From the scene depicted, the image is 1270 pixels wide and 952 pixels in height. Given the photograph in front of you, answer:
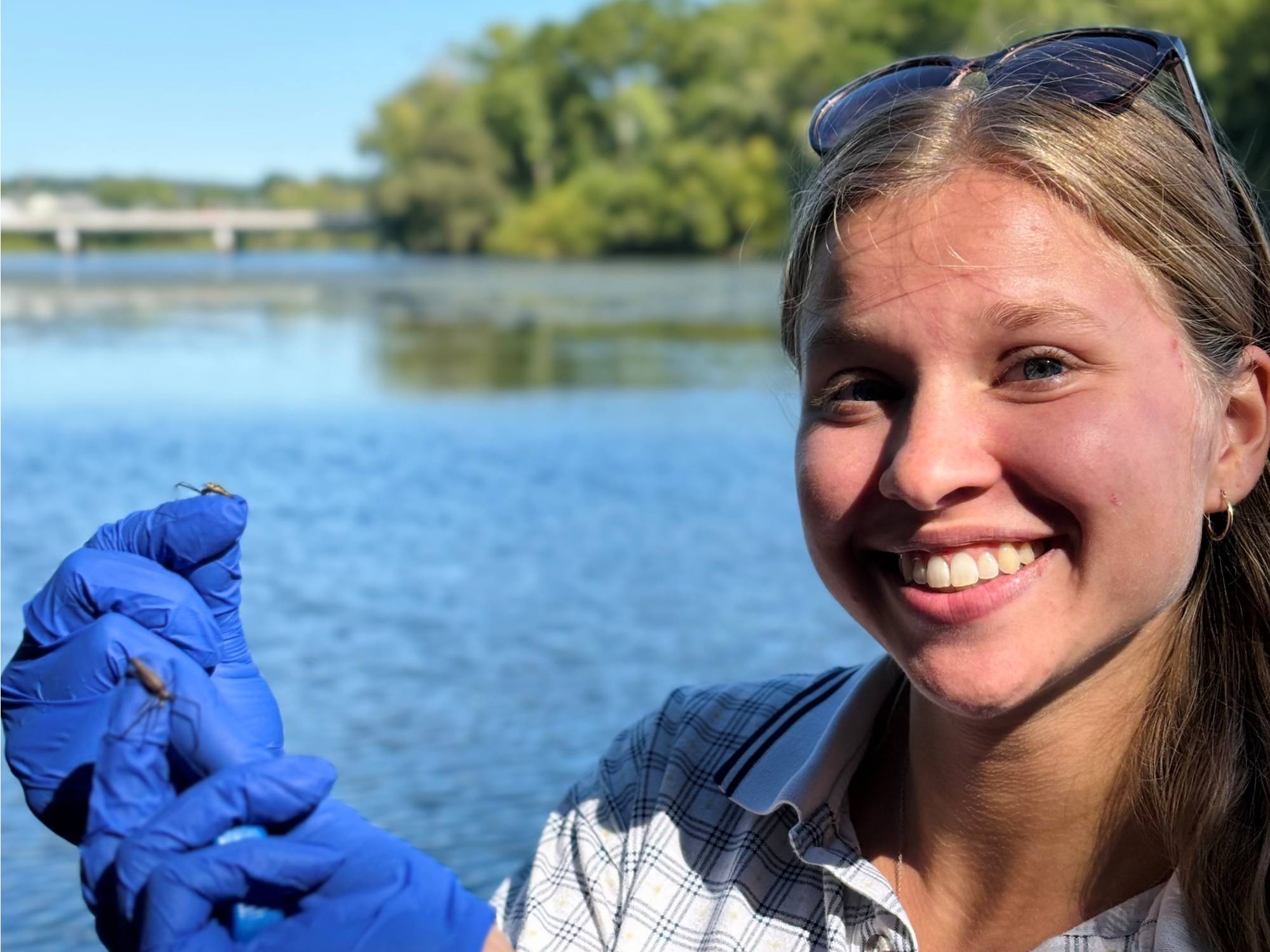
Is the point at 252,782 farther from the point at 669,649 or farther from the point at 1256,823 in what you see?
the point at 669,649

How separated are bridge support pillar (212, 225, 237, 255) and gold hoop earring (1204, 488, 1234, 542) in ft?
161

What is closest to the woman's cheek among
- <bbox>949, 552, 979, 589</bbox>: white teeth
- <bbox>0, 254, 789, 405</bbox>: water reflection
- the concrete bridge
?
<bbox>949, 552, 979, 589</bbox>: white teeth

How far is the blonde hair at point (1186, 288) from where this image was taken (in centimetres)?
133

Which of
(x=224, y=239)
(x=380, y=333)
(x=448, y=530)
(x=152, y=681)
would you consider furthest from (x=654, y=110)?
(x=152, y=681)

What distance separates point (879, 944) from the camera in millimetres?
1415

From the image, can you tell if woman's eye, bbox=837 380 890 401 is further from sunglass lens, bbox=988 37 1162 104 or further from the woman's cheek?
sunglass lens, bbox=988 37 1162 104

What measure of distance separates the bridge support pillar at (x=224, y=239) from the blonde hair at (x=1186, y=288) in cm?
4907

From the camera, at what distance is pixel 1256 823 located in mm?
1387

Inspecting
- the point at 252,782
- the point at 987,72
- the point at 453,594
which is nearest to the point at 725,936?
the point at 252,782

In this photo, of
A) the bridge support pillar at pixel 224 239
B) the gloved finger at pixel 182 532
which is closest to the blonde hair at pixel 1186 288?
the gloved finger at pixel 182 532

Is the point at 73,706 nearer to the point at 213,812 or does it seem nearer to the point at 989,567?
the point at 213,812

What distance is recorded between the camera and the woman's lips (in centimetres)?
130

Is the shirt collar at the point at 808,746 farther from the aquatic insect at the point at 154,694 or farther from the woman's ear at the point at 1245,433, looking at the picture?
the aquatic insect at the point at 154,694

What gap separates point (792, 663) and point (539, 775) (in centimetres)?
149
